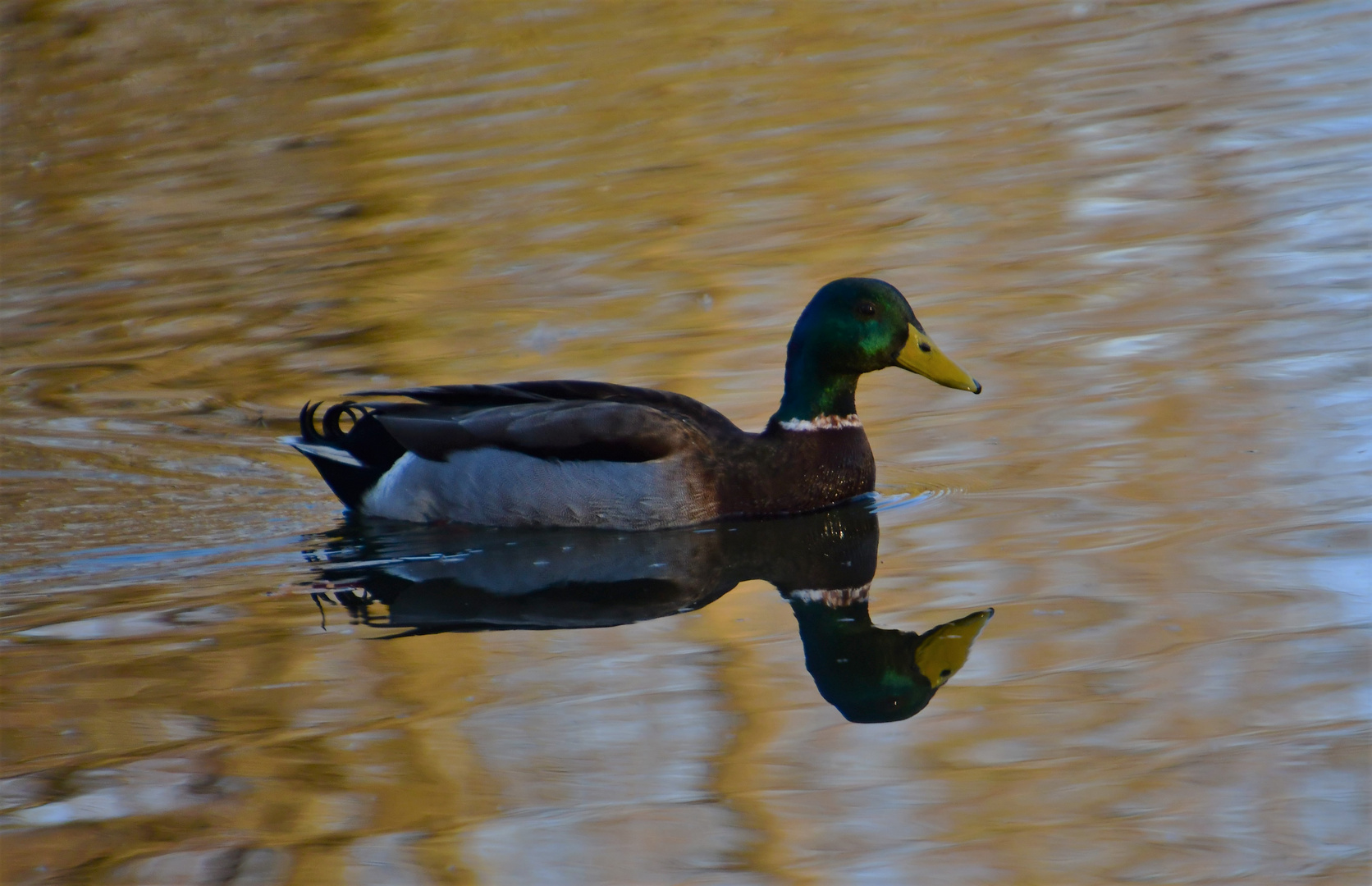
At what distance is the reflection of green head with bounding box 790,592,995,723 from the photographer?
4.95 m

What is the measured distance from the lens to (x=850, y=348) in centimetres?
720

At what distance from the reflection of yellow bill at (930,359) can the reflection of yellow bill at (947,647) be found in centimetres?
176

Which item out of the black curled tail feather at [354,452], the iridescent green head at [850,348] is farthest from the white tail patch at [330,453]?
the iridescent green head at [850,348]

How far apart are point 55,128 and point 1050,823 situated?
1554 cm

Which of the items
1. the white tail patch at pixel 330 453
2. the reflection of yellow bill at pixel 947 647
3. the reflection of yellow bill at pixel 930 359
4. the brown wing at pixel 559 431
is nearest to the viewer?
the reflection of yellow bill at pixel 947 647

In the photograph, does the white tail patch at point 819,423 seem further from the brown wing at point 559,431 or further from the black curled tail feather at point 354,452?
the black curled tail feather at point 354,452

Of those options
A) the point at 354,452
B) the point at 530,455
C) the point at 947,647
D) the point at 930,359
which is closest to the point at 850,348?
the point at 930,359

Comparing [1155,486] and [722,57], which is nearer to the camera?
[1155,486]

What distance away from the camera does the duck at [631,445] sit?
6.91 meters

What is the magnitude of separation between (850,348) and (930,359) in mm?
317

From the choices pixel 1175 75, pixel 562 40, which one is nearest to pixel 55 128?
pixel 562 40

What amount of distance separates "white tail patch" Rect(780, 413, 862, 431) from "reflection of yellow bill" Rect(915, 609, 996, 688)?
1.75 m

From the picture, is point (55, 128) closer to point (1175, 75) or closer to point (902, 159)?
point (902, 159)

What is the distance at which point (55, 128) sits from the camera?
1748cm
